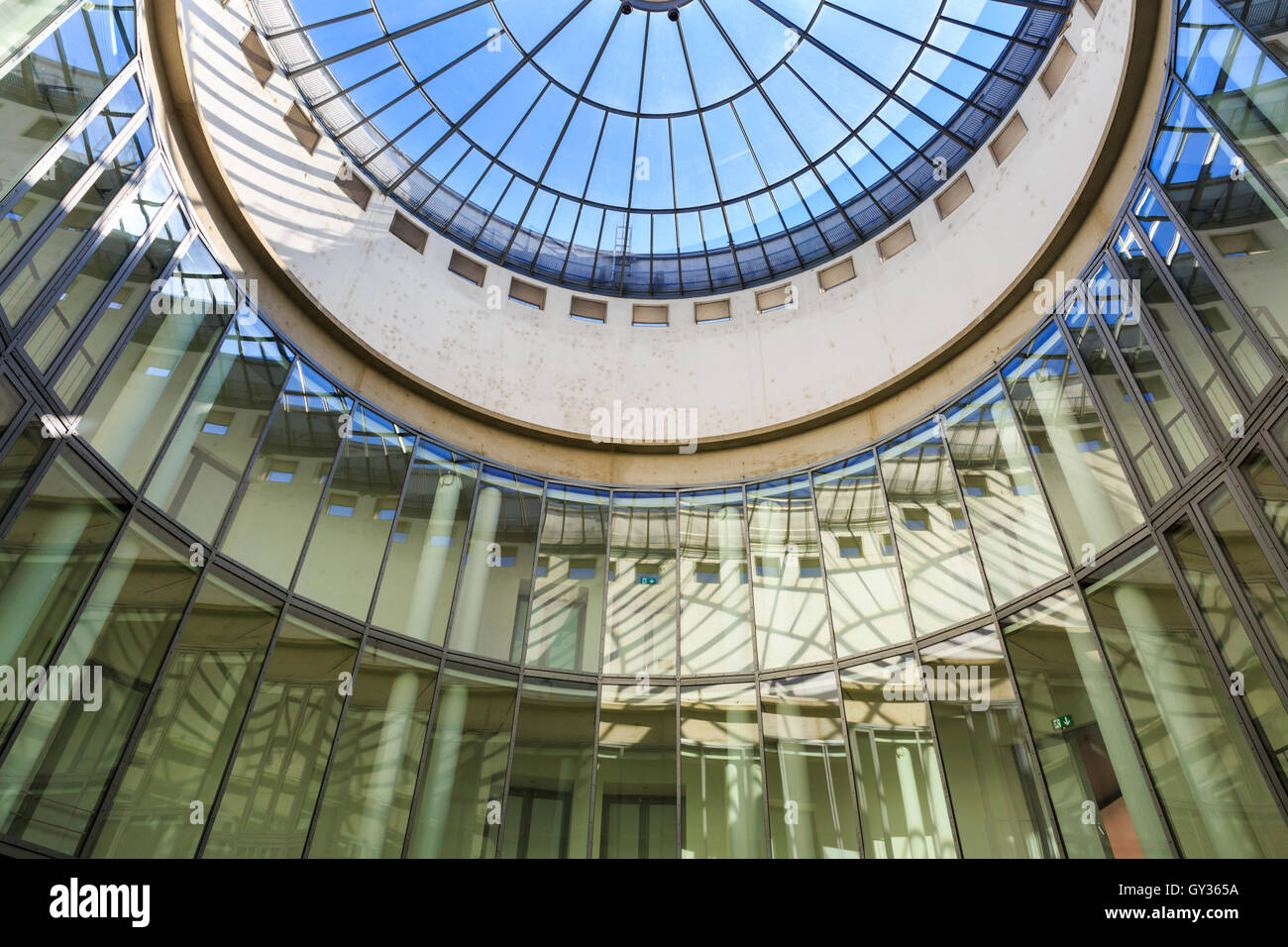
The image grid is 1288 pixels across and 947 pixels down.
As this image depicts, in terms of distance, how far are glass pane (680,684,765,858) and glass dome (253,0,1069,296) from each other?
44.9 feet

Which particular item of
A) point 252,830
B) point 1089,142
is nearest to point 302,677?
point 252,830

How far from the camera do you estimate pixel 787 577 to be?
20.2 meters

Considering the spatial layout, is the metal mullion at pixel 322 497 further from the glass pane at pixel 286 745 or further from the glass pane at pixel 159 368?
the glass pane at pixel 159 368

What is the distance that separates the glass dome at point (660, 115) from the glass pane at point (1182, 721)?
13.9 m

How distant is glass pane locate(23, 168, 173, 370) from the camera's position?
406 inches

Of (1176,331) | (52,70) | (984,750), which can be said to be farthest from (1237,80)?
(52,70)

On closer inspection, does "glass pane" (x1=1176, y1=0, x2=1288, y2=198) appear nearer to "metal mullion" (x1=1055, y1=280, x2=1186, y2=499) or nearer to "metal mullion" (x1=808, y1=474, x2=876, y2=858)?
"metal mullion" (x1=1055, y1=280, x2=1186, y2=499)

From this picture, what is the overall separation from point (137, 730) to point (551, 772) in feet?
28.0

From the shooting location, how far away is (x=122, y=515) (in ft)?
39.0

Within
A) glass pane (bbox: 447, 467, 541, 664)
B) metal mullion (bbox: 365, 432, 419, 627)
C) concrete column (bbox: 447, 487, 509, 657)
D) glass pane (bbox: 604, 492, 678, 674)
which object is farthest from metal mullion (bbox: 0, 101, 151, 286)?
glass pane (bbox: 604, 492, 678, 674)

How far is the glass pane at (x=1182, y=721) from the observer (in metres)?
10.3
